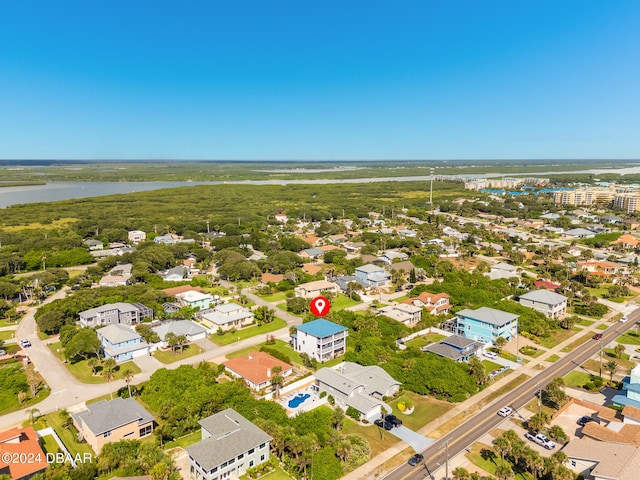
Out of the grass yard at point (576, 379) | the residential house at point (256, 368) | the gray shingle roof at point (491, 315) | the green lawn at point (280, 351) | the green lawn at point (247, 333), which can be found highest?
the gray shingle roof at point (491, 315)

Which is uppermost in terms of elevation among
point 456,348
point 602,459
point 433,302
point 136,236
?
point 136,236

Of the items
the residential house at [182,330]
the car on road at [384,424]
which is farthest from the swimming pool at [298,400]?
the residential house at [182,330]

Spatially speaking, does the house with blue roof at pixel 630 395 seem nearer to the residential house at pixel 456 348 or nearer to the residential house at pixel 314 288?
the residential house at pixel 456 348

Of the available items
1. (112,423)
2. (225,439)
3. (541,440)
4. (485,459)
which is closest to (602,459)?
(541,440)

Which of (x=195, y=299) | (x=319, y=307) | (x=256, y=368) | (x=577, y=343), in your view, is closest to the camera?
(x=256, y=368)

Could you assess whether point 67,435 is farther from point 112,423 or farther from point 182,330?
point 182,330

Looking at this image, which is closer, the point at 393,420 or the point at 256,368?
the point at 393,420
